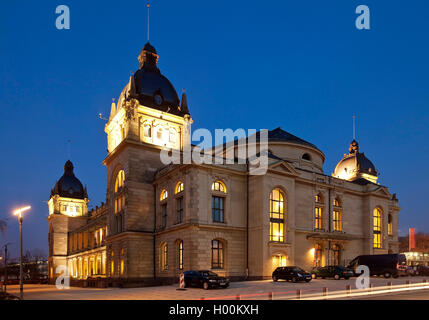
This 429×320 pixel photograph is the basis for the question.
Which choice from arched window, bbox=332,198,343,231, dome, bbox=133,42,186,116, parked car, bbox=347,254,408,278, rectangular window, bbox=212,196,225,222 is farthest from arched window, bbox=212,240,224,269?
dome, bbox=133,42,186,116

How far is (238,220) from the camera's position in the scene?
42594 millimetres

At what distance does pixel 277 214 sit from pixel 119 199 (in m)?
20.2

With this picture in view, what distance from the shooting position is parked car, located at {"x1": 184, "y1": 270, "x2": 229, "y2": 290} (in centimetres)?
2989

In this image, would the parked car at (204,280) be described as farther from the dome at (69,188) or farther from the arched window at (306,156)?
the dome at (69,188)

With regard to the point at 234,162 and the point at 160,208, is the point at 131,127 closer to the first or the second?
the point at 160,208

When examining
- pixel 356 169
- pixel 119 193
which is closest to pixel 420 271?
pixel 356 169

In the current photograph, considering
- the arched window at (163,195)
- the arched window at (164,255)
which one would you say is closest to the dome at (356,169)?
the arched window at (163,195)

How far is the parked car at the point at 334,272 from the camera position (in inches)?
1470

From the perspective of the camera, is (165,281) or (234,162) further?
(234,162)

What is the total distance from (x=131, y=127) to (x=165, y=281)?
18.9 meters

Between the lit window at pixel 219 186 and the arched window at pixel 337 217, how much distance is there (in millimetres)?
18341

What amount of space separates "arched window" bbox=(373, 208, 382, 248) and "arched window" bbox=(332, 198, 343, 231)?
23.7ft
